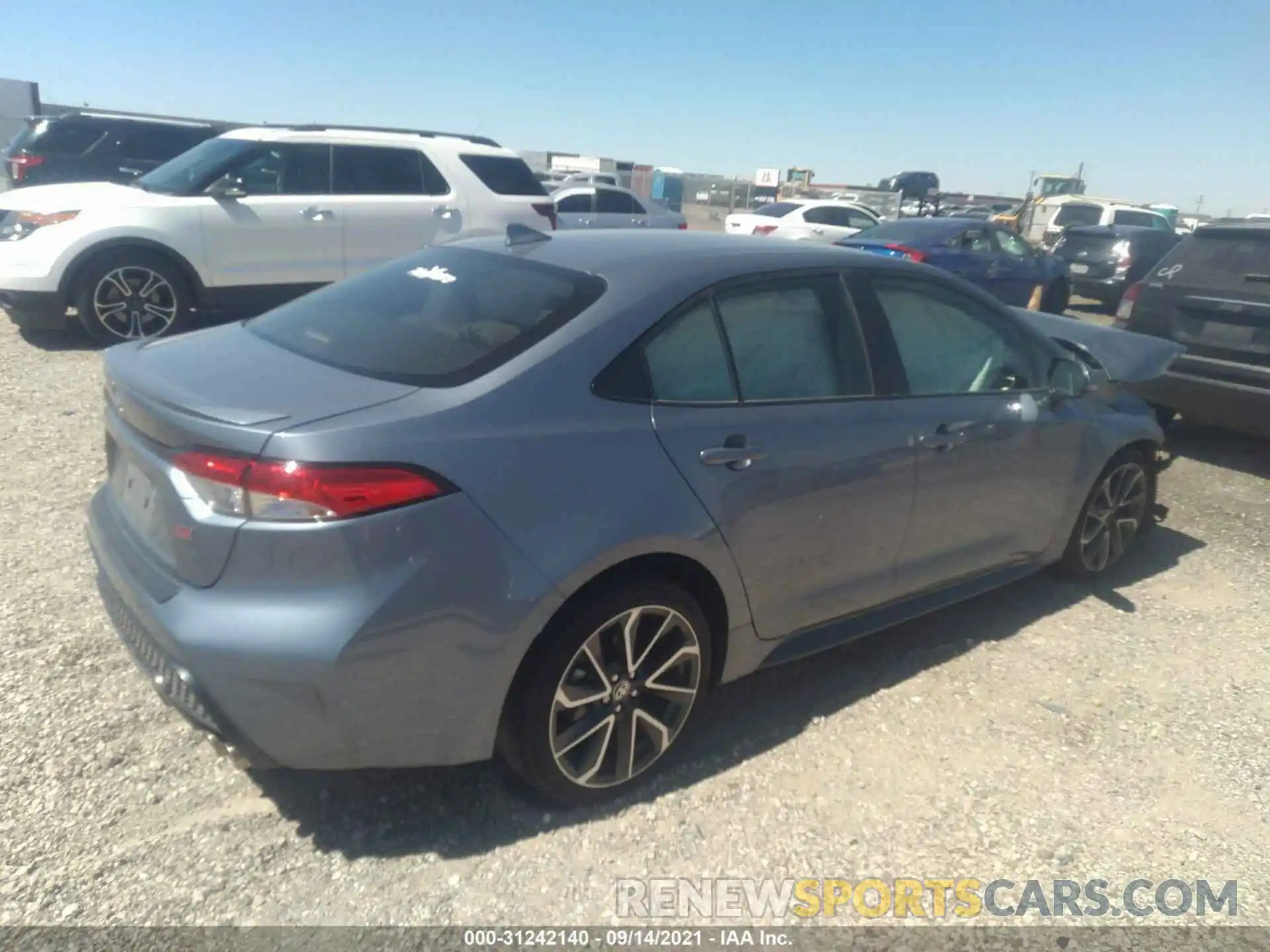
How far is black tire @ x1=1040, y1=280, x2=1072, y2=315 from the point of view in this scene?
44.2 ft

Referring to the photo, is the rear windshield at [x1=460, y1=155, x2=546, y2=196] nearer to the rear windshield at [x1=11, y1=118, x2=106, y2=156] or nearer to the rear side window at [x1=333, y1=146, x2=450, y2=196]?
the rear side window at [x1=333, y1=146, x2=450, y2=196]

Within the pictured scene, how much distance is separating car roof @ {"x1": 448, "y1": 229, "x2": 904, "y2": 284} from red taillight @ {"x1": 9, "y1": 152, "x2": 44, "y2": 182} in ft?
40.7

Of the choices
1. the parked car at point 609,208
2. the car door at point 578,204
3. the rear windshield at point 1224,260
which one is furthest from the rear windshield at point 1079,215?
the rear windshield at point 1224,260

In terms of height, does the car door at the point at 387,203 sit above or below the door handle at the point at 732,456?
above

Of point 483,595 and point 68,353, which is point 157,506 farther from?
point 68,353

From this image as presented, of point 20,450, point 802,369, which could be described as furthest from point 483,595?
point 20,450

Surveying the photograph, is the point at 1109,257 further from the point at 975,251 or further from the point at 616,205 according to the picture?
the point at 616,205

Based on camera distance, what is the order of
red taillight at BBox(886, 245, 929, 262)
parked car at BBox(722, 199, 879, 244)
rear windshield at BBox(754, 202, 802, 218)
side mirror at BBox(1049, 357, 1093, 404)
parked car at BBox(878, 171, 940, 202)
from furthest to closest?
parked car at BBox(878, 171, 940, 202)
rear windshield at BBox(754, 202, 802, 218)
parked car at BBox(722, 199, 879, 244)
red taillight at BBox(886, 245, 929, 262)
side mirror at BBox(1049, 357, 1093, 404)

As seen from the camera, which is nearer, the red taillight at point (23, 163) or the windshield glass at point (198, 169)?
the windshield glass at point (198, 169)

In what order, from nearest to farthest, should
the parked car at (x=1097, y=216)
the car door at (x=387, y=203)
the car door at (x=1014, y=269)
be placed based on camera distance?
the car door at (x=387, y=203) < the car door at (x=1014, y=269) < the parked car at (x=1097, y=216)

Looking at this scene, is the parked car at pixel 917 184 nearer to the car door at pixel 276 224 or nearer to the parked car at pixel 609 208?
the parked car at pixel 609 208

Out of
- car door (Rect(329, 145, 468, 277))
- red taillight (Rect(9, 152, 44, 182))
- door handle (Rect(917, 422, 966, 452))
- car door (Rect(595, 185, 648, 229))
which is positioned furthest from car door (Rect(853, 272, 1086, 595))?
red taillight (Rect(9, 152, 44, 182))

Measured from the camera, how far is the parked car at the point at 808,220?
1702cm

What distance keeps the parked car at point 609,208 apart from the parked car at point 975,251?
418 centimetres
